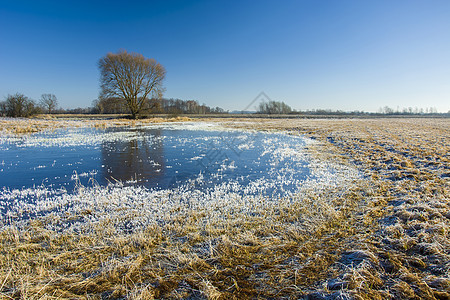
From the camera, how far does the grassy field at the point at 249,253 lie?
2859mm

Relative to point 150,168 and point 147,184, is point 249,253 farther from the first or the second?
point 150,168

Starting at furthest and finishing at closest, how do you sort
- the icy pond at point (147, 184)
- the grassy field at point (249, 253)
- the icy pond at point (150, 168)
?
the icy pond at point (150, 168) → the icy pond at point (147, 184) → the grassy field at point (249, 253)

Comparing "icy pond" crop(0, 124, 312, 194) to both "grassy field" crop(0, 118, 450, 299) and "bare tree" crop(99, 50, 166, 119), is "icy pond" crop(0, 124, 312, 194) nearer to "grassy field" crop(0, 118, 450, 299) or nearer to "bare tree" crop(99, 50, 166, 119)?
"grassy field" crop(0, 118, 450, 299)

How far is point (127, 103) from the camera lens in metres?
44.7

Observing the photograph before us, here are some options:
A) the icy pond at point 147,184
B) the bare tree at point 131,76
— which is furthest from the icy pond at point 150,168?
the bare tree at point 131,76

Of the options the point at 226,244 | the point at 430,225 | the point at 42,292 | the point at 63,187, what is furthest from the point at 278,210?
the point at 63,187

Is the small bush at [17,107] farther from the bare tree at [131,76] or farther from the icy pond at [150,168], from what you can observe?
the icy pond at [150,168]

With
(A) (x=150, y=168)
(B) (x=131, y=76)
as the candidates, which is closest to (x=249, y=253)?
(A) (x=150, y=168)

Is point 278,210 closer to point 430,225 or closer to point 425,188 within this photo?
point 430,225

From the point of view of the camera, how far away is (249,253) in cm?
→ 379

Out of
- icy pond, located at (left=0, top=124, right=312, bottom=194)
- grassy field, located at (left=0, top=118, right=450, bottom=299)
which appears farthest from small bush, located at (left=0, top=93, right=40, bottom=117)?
grassy field, located at (left=0, top=118, right=450, bottom=299)

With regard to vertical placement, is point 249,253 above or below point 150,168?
below

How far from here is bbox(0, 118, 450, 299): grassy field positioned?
9.38ft

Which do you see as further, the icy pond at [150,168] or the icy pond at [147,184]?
the icy pond at [150,168]
